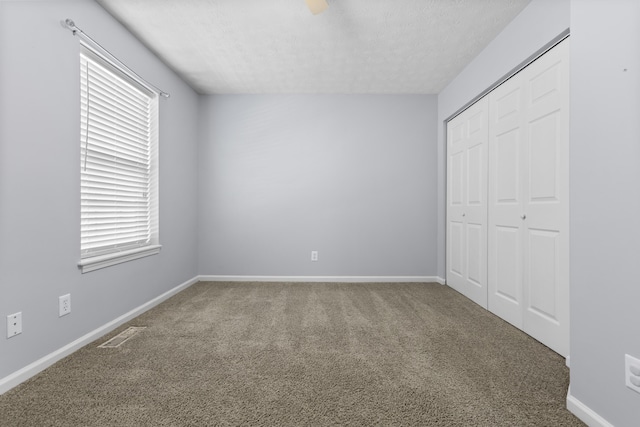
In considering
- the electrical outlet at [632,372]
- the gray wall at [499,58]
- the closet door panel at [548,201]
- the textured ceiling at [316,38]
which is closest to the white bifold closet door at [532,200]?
the closet door panel at [548,201]

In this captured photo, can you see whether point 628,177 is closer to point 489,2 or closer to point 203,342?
point 489,2

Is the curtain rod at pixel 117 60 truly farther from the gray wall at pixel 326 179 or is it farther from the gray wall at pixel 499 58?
the gray wall at pixel 499 58

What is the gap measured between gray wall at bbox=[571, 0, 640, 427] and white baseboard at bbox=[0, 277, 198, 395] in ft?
8.98

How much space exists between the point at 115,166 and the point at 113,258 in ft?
2.43

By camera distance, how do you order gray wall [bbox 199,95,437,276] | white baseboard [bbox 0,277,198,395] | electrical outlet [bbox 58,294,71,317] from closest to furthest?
white baseboard [bbox 0,277,198,395]
electrical outlet [bbox 58,294,71,317]
gray wall [bbox 199,95,437,276]

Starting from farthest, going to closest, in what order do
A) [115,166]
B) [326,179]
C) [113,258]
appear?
[326,179] < [115,166] < [113,258]

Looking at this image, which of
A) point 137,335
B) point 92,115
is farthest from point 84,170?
point 137,335

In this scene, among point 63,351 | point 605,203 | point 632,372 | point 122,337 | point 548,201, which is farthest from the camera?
point 122,337

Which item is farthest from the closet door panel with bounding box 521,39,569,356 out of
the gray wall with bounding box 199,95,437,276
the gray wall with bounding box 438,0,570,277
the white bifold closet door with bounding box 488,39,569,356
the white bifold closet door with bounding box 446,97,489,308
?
the gray wall with bounding box 199,95,437,276

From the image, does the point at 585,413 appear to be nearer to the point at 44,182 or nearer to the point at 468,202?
the point at 468,202

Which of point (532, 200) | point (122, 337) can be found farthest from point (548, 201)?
point (122, 337)

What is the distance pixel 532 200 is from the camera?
88.8 inches

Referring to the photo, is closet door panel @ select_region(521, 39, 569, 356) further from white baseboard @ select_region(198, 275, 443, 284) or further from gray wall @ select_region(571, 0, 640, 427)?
white baseboard @ select_region(198, 275, 443, 284)

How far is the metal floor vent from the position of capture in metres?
2.08
